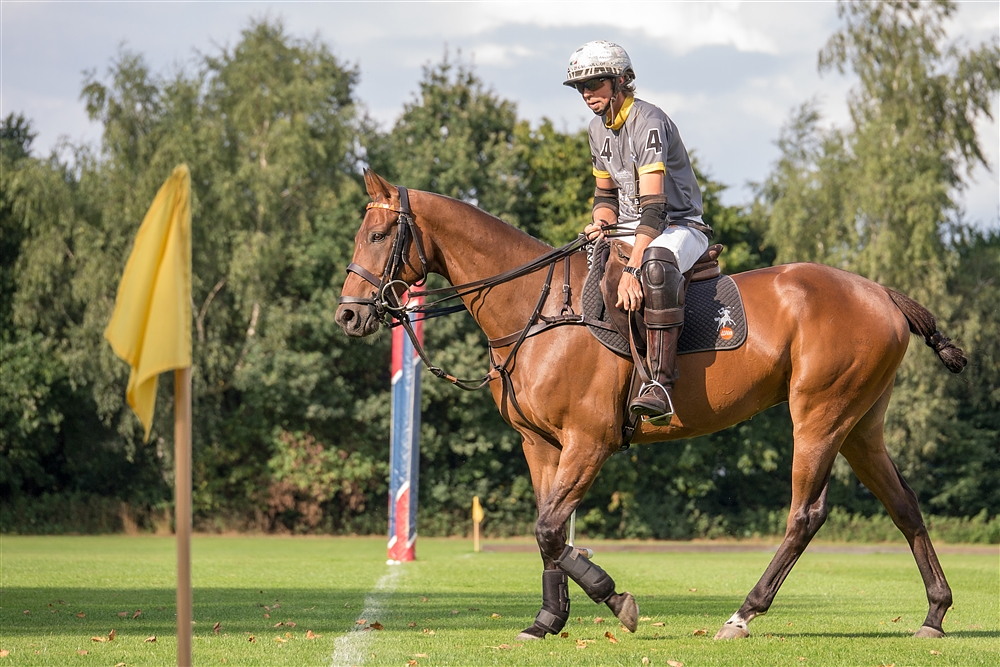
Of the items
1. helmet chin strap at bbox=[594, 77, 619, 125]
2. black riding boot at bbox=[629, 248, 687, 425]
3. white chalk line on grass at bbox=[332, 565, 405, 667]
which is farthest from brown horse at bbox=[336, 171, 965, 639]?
white chalk line on grass at bbox=[332, 565, 405, 667]

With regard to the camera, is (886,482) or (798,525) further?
(886,482)

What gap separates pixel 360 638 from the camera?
28.5 ft

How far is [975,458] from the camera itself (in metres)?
42.0

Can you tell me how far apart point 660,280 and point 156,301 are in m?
4.38

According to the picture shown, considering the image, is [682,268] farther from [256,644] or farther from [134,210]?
[134,210]

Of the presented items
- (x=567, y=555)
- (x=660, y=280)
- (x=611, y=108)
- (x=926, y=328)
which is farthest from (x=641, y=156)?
(x=567, y=555)

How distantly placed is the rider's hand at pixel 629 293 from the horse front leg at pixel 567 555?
1.06m

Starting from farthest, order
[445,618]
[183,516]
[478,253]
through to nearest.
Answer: [445,618] < [478,253] < [183,516]

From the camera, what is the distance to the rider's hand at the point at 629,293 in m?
8.73

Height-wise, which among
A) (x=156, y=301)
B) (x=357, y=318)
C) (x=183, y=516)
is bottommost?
(x=183, y=516)

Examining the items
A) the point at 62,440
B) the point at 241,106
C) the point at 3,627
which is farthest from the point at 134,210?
the point at 3,627

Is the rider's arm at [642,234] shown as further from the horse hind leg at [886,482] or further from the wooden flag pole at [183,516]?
the wooden flag pole at [183,516]

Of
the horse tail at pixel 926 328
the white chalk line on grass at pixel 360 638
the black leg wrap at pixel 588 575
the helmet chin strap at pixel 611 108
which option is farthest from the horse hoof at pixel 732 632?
the helmet chin strap at pixel 611 108

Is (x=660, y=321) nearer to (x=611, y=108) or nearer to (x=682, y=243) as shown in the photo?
(x=682, y=243)
